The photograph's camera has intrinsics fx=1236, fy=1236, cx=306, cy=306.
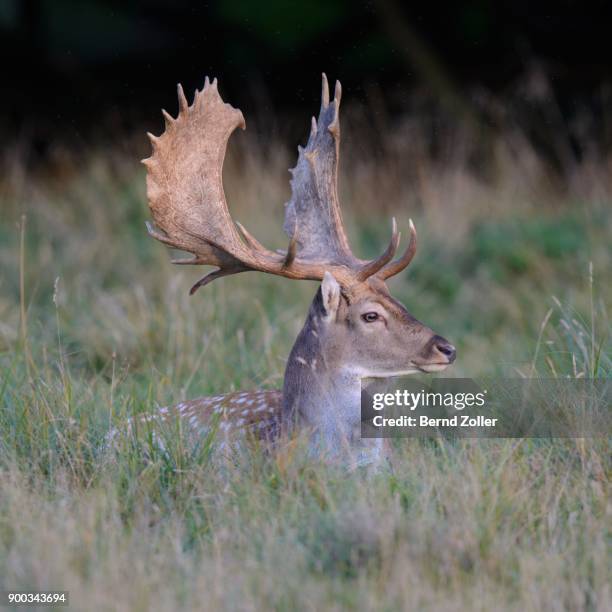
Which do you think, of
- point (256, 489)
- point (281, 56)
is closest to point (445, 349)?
point (256, 489)

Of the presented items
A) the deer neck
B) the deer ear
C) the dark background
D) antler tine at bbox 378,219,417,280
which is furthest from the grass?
the dark background

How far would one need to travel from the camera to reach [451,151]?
10.7 metres

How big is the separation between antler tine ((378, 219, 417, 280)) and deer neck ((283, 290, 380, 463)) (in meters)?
0.26

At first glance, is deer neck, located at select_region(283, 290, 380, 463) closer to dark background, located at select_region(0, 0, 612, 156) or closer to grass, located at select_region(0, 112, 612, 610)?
grass, located at select_region(0, 112, 612, 610)

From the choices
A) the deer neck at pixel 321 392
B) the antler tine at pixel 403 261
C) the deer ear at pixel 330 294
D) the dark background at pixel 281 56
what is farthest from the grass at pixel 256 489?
the dark background at pixel 281 56

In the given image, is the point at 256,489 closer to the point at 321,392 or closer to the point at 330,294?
the point at 321,392

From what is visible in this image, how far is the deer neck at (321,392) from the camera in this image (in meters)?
4.34

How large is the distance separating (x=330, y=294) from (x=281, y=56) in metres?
8.39

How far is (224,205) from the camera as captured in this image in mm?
4680

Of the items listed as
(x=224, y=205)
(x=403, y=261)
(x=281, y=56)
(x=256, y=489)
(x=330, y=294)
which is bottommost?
(x=256, y=489)

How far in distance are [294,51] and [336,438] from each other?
8.51 meters

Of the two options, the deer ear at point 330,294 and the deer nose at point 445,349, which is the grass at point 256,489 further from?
the deer ear at point 330,294

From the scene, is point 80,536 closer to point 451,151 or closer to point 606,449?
point 606,449

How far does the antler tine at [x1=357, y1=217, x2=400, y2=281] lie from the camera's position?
14.1ft
